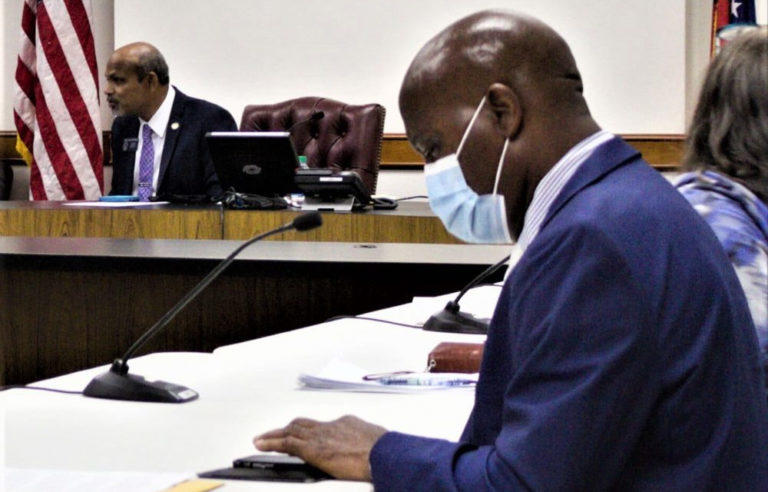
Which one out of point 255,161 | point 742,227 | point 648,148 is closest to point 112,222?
point 255,161

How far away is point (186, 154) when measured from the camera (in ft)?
15.3

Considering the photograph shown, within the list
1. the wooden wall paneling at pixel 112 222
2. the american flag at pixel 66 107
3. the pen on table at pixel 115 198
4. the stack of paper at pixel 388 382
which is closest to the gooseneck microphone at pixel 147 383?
the stack of paper at pixel 388 382

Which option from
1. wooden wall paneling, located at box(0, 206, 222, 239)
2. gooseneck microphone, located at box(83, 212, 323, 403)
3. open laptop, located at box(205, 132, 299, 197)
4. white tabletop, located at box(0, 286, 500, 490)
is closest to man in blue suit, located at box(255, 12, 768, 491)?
white tabletop, located at box(0, 286, 500, 490)

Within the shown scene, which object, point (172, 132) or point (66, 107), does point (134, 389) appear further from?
point (66, 107)

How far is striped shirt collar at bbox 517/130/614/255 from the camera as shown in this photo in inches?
41.8

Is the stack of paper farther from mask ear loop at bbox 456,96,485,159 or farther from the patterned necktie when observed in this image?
the patterned necktie

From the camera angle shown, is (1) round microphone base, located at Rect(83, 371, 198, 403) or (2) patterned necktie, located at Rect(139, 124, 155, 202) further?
(2) patterned necktie, located at Rect(139, 124, 155, 202)

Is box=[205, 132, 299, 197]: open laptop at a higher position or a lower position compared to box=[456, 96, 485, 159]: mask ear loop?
lower

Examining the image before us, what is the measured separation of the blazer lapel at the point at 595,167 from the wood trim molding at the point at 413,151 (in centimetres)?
438

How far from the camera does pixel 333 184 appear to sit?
359 cm

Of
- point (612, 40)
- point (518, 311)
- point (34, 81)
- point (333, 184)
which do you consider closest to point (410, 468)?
point (518, 311)

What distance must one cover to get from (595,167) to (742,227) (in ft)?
2.13

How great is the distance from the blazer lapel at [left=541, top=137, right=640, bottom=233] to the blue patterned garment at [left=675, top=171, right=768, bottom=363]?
0.58 meters

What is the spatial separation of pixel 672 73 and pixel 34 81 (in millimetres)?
3518
